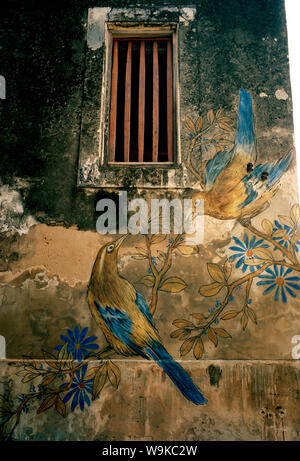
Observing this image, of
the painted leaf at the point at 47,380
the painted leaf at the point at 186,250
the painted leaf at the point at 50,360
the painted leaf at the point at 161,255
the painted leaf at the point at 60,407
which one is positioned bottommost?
the painted leaf at the point at 60,407

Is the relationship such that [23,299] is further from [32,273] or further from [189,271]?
[189,271]

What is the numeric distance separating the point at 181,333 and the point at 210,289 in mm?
544

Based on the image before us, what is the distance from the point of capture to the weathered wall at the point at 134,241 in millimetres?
4000

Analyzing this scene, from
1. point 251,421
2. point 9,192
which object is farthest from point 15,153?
point 251,421

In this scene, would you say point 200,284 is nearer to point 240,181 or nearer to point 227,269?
point 227,269

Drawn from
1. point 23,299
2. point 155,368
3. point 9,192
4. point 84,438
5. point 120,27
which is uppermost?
point 120,27

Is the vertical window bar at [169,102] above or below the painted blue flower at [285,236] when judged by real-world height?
above

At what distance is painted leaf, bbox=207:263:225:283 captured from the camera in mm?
4363

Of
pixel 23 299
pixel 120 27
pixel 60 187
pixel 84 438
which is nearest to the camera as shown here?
pixel 84 438

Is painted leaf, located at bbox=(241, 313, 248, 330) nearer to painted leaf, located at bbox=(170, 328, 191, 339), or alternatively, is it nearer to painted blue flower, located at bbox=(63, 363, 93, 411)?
painted leaf, located at bbox=(170, 328, 191, 339)

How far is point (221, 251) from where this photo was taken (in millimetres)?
4449

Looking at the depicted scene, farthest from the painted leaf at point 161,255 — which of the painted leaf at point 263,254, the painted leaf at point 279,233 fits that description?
the painted leaf at point 279,233

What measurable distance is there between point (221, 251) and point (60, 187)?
1912mm

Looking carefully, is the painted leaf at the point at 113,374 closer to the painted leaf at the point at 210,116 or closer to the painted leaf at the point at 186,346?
the painted leaf at the point at 186,346
